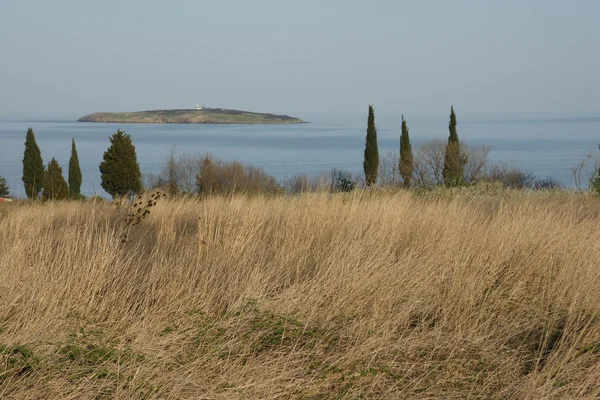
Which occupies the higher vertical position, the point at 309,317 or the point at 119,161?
the point at 309,317

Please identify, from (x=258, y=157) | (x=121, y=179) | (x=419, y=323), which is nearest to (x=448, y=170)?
(x=121, y=179)

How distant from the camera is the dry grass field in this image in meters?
3.14

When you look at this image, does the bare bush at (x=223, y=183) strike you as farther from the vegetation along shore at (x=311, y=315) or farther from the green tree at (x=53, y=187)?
the vegetation along shore at (x=311, y=315)

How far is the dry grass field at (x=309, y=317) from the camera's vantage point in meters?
3.14

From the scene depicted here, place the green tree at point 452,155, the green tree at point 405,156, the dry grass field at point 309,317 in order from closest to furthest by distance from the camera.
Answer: the dry grass field at point 309,317 → the green tree at point 405,156 → the green tree at point 452,155

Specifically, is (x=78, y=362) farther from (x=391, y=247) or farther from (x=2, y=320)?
(x=391, y=247)

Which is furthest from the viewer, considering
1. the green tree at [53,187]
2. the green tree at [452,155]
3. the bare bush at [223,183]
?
the green tree at [452,155]

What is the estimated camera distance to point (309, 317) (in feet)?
12.8

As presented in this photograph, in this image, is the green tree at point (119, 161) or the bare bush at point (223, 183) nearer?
the bare bush at point (223, 183)

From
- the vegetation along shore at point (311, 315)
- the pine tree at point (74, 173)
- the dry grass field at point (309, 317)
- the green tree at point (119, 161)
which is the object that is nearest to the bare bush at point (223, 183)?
the vegetation along shore at point (311, 315)

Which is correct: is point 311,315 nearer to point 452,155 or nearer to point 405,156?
point 405,156

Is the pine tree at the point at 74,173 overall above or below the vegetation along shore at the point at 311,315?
below

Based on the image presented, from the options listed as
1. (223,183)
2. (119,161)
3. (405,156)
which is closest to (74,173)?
(119,161)

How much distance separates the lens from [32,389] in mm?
2871
